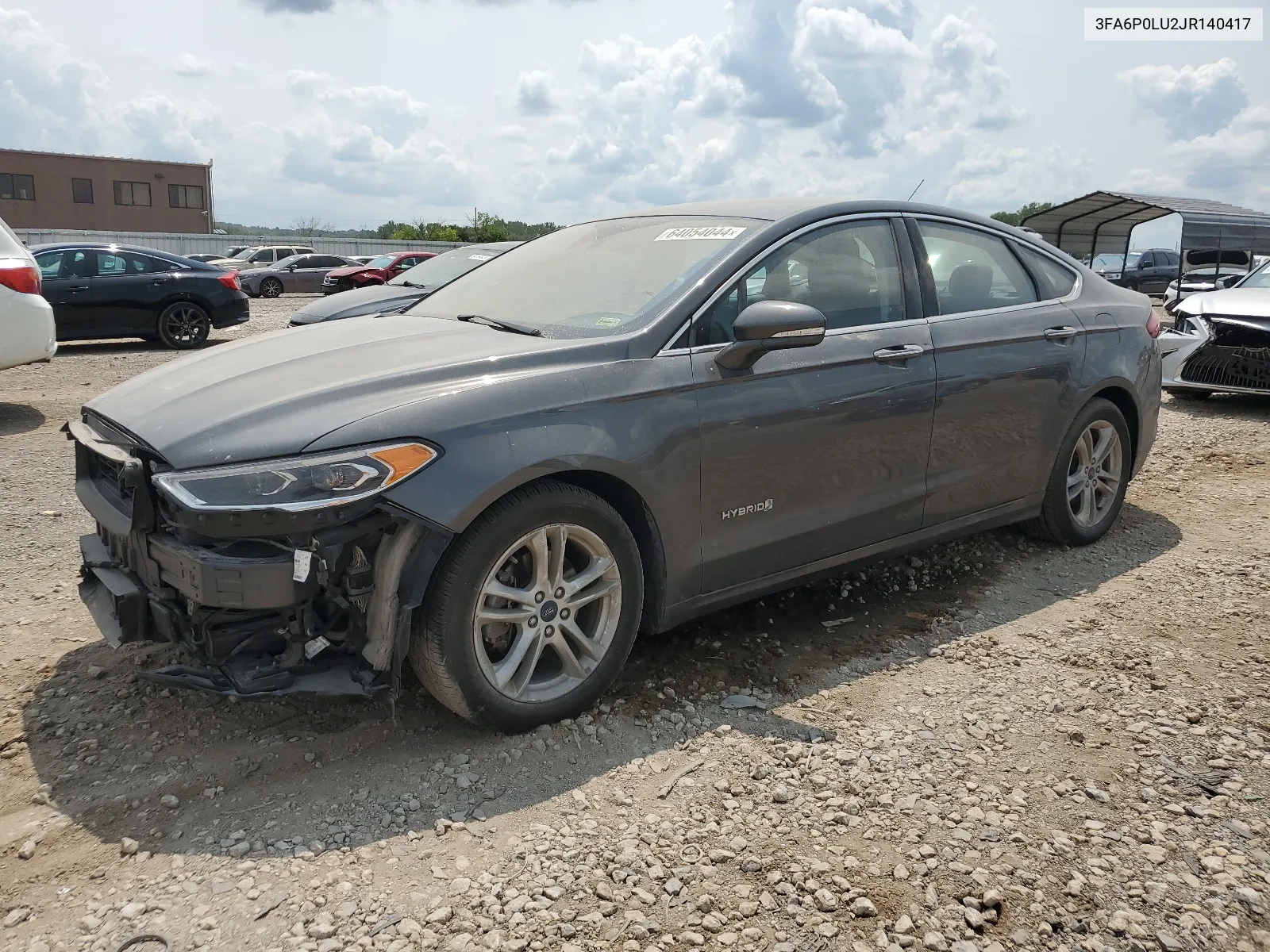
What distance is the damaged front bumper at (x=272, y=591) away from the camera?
2.76 meters

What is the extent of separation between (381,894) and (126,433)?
5.32 feet

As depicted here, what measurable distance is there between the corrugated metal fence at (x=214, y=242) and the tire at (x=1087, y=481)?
116ft

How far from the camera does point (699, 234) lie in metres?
A: 3.90

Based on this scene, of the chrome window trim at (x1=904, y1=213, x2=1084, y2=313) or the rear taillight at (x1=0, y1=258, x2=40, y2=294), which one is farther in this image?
the rear taillight at (x1=0, y1=258, x2=40, y2=294)

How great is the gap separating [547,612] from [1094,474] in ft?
10.7

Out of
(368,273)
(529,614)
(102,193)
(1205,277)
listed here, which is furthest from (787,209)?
(102,193)

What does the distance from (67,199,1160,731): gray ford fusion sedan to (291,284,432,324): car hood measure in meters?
5.70

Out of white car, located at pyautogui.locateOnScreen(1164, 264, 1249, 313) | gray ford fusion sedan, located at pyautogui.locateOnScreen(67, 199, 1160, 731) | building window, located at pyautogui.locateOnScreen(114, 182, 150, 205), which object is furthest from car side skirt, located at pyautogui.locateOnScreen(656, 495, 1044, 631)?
building window, located at pyautogui.locateOnScreen(114, 182, 150, 205)

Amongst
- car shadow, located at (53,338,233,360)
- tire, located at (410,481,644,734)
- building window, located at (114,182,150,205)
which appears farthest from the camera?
building window, located at (114,182,150,205)

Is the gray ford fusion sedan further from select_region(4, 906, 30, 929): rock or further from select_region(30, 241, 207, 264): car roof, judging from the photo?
select_region(30, 241, 207, 264): car roof

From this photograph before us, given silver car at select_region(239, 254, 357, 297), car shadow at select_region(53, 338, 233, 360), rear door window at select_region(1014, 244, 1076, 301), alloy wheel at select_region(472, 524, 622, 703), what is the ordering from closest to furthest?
alloy wheel at select_region(472, 524, 622, 703) → rear door window at select_region(1014, 244, 1076, 301) → car shadow at select_region(53, 338, 233, 360) → silver car at select_region(239, 254, 357, 297)

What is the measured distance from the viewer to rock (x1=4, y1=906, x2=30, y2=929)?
2.40m

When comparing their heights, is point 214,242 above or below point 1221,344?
above

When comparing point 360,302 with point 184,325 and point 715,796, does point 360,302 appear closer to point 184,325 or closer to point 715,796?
point 184,325
